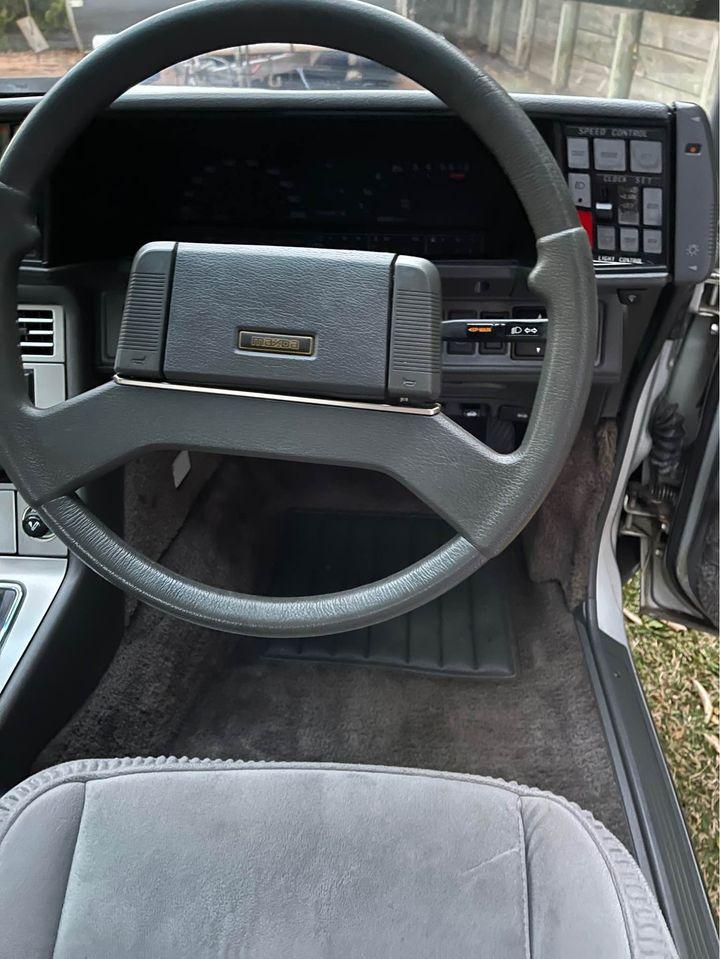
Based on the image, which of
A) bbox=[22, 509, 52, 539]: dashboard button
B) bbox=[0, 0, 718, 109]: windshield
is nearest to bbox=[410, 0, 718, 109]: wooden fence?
bbox=[0, 0, 718, 109]: windshield

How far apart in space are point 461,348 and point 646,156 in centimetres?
34

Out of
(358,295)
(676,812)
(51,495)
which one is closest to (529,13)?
(358,295)

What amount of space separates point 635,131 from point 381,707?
Result: 101cm

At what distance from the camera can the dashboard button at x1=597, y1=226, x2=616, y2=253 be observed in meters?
1.04

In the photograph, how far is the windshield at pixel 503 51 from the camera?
1058 millimetres

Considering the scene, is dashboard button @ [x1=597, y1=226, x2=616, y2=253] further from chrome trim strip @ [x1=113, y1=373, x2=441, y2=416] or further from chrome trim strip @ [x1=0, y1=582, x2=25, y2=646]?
chrome trim strip @ [x1=0, y1=582, x2=25, y2=646]

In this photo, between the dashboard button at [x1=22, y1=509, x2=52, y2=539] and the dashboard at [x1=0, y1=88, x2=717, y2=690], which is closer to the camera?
the dashboard at [x1=0, y1=88, x2=717, y2=690]

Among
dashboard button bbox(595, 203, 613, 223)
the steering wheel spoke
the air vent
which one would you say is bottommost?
the air vent

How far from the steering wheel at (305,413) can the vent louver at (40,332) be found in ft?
1.15

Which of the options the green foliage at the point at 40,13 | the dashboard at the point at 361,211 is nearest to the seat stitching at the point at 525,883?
the dashboard at the point at 361,211

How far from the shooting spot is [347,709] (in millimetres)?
1434

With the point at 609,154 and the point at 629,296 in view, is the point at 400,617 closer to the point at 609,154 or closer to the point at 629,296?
the point at 629,296

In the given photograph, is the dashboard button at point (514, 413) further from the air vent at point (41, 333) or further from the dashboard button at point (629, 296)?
the air vent at point (41, 333)

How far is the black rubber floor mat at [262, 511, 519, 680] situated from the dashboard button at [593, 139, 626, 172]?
911mm
